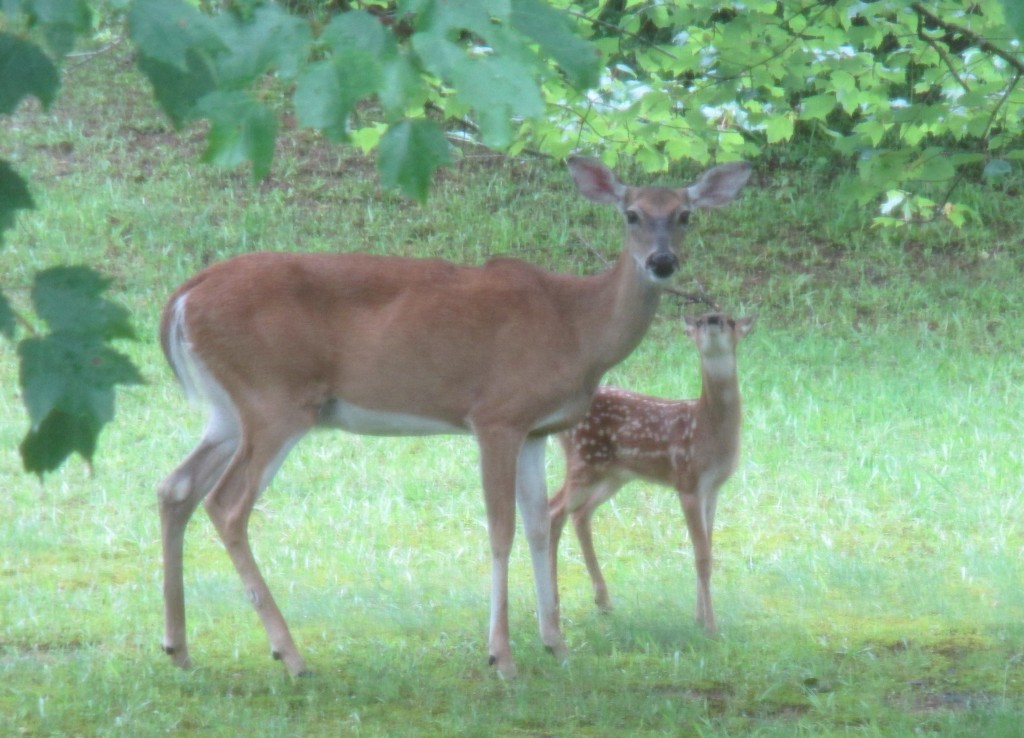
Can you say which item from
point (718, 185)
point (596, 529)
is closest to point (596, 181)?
point (718, 185)

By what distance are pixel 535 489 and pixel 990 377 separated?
5.81m

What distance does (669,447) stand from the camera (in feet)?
20.9

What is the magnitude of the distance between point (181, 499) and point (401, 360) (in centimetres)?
96

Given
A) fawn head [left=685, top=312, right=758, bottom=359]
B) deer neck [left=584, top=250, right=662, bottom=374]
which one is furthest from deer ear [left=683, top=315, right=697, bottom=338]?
deer neck [left=584, top=250, right=662, bottom=374]

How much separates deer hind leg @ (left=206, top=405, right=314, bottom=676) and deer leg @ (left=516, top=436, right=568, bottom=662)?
3.06 feet

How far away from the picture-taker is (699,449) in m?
6.31

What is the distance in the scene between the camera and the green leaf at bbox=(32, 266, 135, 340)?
241cm

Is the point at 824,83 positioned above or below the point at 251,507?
above

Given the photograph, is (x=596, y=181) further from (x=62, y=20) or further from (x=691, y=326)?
(x=62, y=20)

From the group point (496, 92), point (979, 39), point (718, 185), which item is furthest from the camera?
point (718, 185)

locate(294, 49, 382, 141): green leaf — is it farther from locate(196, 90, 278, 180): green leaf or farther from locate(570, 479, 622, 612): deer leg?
locate(570, 479, 622, 612): deer leg

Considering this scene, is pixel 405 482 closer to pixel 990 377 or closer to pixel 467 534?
pixel 467 534

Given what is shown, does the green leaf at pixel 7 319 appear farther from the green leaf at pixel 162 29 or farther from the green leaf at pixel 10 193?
the green leaf at pixel 162 29

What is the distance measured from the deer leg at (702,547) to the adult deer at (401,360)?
64cm
